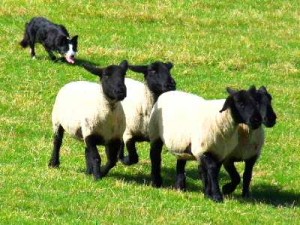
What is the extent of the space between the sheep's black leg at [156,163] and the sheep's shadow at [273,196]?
1.46 meters

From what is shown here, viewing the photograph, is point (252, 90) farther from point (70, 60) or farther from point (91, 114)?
point (70, 60)

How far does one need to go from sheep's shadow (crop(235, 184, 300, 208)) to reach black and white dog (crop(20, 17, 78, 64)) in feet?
36.6

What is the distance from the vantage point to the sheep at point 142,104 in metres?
18.1

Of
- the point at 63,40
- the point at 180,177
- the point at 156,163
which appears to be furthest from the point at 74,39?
the point at 180,177

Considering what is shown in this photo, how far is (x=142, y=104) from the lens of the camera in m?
18.1

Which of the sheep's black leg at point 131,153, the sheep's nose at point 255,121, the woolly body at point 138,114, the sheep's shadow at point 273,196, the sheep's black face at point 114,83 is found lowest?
the sheep's shadow at point 273,196

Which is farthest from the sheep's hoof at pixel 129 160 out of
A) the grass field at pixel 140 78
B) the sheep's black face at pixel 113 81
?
the sheep's black face at pixel 113 81

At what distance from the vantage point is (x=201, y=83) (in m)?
26.4

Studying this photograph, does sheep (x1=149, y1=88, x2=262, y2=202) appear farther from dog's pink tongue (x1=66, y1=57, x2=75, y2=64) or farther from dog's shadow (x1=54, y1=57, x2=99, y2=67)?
dog's shadow (x1=54, y1=57, x2=99, y2=67)

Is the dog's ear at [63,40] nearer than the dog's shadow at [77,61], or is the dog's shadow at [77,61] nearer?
the dog's shadow at [77,61]

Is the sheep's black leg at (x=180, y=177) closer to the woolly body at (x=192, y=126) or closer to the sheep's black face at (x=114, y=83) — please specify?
the woolly body at (x=192, y=126)

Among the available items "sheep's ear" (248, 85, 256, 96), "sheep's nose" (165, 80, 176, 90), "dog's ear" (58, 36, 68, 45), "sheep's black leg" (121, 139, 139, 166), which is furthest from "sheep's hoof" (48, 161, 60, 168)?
"dog's ear" (58, 36, 68, 45)

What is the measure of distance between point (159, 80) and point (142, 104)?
1.82 ft

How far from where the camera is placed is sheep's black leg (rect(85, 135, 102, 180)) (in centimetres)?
1653
